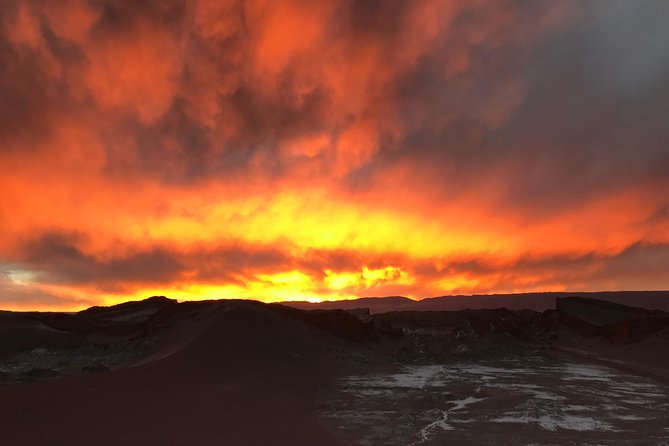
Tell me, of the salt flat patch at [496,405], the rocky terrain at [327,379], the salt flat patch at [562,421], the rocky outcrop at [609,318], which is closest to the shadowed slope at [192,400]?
the rocky terrain at [327,379]

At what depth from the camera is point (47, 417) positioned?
7.59m

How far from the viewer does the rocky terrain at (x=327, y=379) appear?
7801mm

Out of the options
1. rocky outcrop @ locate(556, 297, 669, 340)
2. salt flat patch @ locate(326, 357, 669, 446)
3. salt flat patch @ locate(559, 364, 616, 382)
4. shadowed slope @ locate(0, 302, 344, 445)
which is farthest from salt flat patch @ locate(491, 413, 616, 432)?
rocky outcrop @ locate(556, 297, 669, 340)

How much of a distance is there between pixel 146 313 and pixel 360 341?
1365cm

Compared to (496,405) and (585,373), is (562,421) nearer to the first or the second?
(496,405)

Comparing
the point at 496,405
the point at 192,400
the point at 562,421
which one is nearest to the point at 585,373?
the point at 496,405

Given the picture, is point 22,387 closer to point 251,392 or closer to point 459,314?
point 251,392

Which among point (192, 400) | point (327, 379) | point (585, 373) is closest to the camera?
point (192, 400)

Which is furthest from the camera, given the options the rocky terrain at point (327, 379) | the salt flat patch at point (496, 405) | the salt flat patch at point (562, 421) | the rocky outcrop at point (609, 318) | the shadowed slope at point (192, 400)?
the rocky outcrop at point (609, 318)

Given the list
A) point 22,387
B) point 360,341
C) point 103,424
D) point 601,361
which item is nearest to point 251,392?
point 103,424

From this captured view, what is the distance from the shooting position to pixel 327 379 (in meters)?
13.0

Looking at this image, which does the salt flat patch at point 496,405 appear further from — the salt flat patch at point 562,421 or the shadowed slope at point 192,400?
the shadowed slope at point 192,400

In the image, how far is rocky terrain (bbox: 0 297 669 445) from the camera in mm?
7801

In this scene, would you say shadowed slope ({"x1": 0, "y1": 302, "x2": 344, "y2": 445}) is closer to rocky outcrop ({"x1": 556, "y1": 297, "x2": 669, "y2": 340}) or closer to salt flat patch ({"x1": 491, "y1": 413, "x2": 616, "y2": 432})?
salt flat patch ({"x1": 491, "y1": 413, "x2": 616, "y2": 432})
